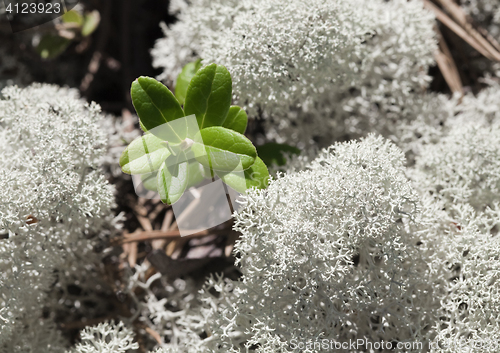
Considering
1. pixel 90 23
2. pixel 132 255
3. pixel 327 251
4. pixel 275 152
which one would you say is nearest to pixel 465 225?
pixel 327 251

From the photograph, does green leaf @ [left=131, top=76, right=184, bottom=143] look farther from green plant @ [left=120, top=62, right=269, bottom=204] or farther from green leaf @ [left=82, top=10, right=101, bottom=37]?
green leaf @ [left=82, top=10, right=101, bottom=37]

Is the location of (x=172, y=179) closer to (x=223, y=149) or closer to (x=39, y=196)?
(x=223, y=149)

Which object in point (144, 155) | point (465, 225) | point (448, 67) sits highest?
point (448, 67)

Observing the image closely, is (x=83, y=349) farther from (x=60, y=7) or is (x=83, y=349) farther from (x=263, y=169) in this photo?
(x=60, y=7)

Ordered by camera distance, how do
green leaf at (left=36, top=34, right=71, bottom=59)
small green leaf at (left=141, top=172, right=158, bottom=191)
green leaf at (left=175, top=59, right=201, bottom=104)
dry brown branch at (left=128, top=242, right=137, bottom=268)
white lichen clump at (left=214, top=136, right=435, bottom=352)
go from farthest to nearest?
1. green leaf at (left=36, top=34, right=71, bottom=59)
2. dry brown branch at (left=128, top=242, right=137, bottom=268)
3. green leaf at (left=175, top=59, right=201, bottom=104)
4. small green leaf at (left=141, top=172, right=158, bottom=191)
5. white lichen clump at (left=214, top=136, right=435, bottom=352)

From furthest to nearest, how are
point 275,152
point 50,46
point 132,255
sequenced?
point 50,46 < point 132,255 < point 275,152

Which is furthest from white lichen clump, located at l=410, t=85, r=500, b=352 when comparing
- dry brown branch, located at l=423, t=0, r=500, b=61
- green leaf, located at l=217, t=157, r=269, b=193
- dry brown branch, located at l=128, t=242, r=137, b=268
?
dry brown branch, located at l=128, t=242, r=137, b=268

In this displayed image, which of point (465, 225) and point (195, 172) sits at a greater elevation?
point (195, 172)

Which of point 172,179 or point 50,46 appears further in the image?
point 50,46

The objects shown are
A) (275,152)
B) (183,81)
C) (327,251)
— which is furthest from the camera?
(275,152)
